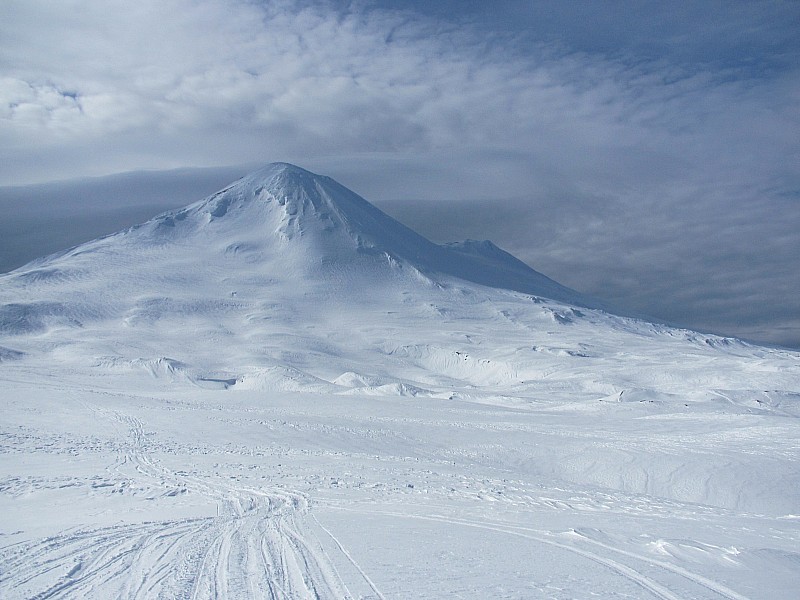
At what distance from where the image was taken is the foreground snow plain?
6.30 m

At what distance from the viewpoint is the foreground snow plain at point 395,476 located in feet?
20.7

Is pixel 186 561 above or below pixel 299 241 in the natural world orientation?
below

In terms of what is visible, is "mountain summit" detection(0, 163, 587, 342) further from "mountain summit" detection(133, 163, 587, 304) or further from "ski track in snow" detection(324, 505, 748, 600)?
"ski track in snow" detection(324, 505, 748, 600)

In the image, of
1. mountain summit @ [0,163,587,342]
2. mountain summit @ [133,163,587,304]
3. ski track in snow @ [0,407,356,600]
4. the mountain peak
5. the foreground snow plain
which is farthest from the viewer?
mountain summit @ [133,163,587,304]

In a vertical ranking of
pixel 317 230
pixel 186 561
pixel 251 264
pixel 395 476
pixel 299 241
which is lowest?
pixel 395 476

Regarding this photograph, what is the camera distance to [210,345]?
63625 millimetres

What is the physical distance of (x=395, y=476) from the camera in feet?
45.0

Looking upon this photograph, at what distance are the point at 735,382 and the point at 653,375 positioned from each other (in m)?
6.08

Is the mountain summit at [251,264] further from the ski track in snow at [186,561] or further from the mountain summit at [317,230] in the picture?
the ski track in snow at [186,561]

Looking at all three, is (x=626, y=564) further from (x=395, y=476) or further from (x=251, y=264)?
(x=251, y=264)

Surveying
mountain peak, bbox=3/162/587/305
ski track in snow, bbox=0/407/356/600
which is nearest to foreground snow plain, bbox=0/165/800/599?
ski track in snow, bbox=0/407/356/600

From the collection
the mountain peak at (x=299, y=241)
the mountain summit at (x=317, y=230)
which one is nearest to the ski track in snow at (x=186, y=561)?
the mountain peak at (x=299, y=241)

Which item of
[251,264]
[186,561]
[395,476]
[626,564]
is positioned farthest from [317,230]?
[626,564]

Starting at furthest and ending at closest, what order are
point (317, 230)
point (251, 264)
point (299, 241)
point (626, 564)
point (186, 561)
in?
1. point (317, 230)
2. point (299, 241)
3. point (251, 264)
4. point (626, 564)
5. point (186, 561)
